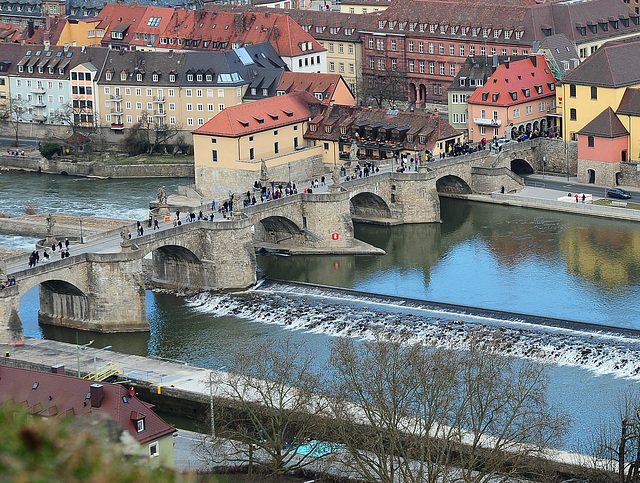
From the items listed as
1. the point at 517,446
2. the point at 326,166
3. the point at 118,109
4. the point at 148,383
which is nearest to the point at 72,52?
the point at 118,109

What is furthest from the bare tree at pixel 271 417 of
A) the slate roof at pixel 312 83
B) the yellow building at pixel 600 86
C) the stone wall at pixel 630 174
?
the slate roof at pixel 312 83

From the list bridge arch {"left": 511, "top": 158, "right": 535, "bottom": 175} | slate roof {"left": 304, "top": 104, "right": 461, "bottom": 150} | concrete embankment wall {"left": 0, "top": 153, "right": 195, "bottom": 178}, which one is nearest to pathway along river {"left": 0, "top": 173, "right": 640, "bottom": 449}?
slate roof {"left": 304, "top": 104, "right": 461, "bottom": 150}

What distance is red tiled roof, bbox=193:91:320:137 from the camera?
4274 inches

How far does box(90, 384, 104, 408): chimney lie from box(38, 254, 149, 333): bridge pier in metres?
30.0

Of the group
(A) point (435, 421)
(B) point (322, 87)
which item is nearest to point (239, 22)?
(B) point (322, 87)

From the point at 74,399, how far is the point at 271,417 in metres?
8.18

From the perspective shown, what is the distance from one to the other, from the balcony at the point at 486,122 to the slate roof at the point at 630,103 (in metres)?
13.1

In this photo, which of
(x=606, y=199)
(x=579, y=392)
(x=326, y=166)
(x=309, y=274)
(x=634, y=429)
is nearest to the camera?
(x=634, y=429)

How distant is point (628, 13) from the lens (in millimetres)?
138625

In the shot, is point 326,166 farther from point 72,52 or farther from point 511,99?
point 72,52

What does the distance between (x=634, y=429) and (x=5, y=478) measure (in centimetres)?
4286

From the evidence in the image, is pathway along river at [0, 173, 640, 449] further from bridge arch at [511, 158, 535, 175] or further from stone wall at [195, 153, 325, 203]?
bridge arch at [511, 158, 535, 175]

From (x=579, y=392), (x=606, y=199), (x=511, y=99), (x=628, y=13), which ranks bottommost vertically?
(x=579, y=392)

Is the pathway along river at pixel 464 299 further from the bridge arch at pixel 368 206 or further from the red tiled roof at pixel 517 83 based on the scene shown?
the red tiled roof at pixel 517 83
